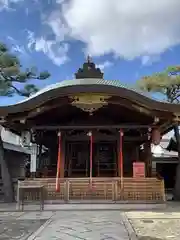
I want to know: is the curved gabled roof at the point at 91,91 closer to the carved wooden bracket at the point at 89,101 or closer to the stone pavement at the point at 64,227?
the carved wooden bracket at the point at 89,101

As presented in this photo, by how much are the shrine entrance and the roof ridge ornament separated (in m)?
2.73

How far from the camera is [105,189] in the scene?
11367mm

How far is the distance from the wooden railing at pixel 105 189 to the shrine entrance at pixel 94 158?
2.46m

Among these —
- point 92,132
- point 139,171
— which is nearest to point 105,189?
point 139,171

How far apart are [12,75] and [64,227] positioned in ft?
46.5

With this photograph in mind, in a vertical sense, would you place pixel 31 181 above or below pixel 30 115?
below

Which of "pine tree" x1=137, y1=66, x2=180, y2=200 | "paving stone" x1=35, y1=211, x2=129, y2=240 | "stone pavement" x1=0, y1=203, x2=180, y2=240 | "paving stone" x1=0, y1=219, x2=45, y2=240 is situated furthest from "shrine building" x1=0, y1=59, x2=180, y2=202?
"pine tree" x1=137, y1=66, x2=180, y2=200

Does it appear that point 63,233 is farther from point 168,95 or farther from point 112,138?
point 168,95

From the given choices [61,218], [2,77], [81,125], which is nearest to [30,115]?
[81,125]

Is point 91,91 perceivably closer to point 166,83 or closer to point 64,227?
point 64,227

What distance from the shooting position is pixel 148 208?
10945mm

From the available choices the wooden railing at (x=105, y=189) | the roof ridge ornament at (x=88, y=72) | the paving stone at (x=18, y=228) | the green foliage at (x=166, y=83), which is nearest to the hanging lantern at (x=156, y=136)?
the wooden railing at (x=105, y=189)

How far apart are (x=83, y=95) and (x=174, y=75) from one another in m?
10.8

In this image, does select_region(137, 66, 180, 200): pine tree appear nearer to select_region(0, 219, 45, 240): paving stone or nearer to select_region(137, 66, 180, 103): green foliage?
select_region(137, 66, 180, 103): green foliage
